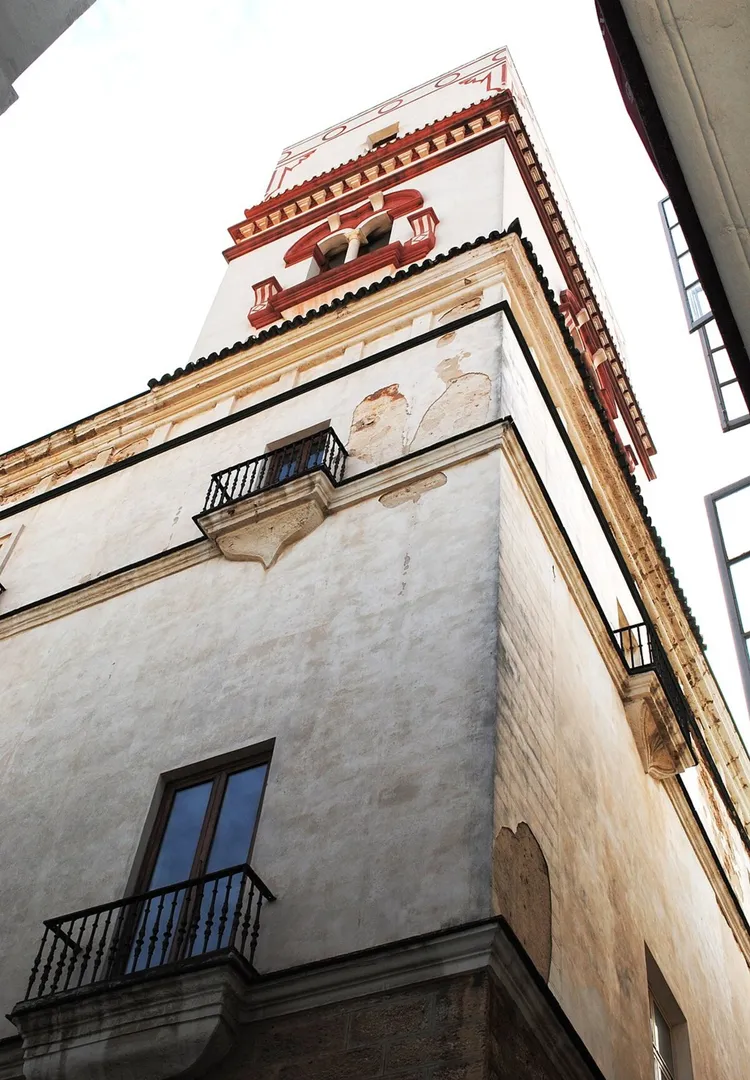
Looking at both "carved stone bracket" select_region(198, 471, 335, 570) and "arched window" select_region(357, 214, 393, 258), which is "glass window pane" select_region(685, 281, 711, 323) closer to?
"carved stone bracket" select_region(198, 471, 335, 570)

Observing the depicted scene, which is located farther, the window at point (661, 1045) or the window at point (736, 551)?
the window at point (661, 1045)

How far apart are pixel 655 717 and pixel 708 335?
5029mm

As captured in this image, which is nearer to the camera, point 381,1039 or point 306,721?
point 381,1039

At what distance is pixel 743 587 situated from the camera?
940 centimetres

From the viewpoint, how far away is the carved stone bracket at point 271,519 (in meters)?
12.7

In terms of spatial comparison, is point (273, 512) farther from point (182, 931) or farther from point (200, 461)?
point (182, 931)

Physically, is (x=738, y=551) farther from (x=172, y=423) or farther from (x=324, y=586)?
(x=172, y=423)

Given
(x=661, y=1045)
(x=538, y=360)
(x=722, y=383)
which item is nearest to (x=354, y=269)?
(x=538, y=360)

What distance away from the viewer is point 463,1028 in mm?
7324

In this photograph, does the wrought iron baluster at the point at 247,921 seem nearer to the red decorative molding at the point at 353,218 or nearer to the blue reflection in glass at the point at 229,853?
the blue reflection in glass at the point at 229,853

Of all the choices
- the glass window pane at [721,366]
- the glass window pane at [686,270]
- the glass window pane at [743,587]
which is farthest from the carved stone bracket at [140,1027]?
the glass window pane at [686,270]

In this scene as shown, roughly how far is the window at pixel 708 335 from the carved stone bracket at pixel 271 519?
13.5 ft

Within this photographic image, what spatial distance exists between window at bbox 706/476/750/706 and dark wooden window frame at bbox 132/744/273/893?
12.9ft

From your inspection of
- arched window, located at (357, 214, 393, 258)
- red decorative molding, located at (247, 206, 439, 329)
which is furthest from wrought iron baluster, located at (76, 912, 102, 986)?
arched window, located at (357, 214, 393, 258)
